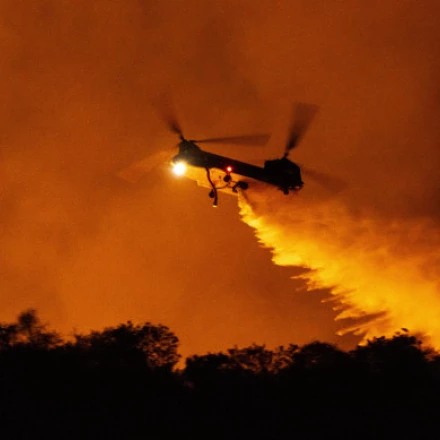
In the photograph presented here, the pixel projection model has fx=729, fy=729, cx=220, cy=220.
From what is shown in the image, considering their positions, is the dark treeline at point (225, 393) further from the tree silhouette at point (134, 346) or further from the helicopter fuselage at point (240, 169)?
the helicopter fuselage at point (240, 169)

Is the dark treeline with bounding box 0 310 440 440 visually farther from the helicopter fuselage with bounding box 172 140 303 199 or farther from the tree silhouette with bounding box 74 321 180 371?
the helicopter fuselage with bounding box 172 140 303 199

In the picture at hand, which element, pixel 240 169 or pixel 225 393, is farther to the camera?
pixel 225 393

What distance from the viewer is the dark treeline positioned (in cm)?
2097

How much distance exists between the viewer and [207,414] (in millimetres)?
21547

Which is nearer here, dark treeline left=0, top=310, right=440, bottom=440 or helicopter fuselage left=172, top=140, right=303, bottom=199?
helicopter fuselage left=172, top=140, right=303, bottom=199

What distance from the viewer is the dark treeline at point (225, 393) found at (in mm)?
20969

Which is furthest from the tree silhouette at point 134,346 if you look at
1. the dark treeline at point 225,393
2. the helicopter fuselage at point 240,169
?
→ the helicopter fuselage at point 240,169

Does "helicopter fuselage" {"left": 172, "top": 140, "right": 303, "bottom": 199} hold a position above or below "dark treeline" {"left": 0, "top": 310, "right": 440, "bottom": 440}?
above

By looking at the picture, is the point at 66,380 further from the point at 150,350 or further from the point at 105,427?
the point at 150,350

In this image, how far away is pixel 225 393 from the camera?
2225 centimetres

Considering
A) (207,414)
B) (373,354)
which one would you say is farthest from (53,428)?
(373,354)

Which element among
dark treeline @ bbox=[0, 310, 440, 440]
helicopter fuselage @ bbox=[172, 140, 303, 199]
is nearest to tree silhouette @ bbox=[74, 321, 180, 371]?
dark treeline @ bbox=[0, 310, 440, 440]

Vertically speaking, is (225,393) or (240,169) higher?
(240,169)

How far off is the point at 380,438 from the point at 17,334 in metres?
13.7
